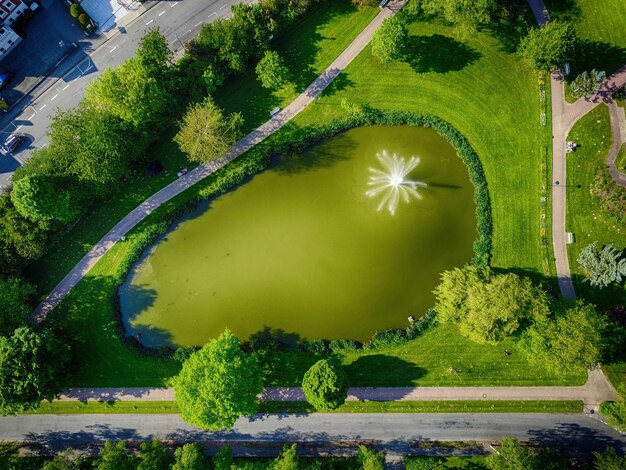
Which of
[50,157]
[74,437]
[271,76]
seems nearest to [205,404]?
[74,437]

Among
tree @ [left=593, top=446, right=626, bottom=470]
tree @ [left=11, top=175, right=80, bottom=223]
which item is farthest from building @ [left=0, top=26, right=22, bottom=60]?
tree @ [left=593, top=446, right=626, bottom=470]

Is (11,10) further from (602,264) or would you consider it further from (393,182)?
(602,264)

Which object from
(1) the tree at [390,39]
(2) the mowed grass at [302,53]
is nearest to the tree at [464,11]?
(1) the tree at [390,39]

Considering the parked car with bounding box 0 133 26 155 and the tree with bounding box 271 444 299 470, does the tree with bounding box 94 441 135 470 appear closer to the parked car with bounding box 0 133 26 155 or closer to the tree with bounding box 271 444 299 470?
the tree with bounding box 271 444 299 470

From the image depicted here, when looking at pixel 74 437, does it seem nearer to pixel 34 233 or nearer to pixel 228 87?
pixel 34 233

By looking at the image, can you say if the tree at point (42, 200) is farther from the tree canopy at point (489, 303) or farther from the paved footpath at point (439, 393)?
the tree canopy at point (489, 303)

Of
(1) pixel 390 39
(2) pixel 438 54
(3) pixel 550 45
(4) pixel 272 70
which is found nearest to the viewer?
(3) pixel 550 45

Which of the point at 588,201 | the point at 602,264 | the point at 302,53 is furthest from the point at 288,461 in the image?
the point at 302,53
